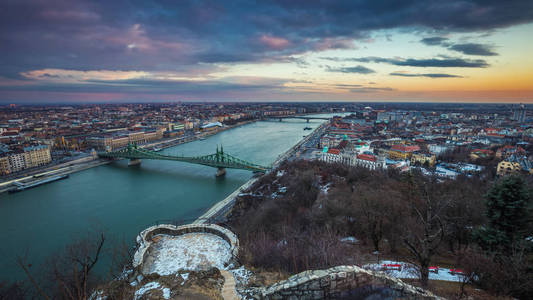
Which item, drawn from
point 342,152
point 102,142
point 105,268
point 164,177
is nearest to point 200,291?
point 105,268

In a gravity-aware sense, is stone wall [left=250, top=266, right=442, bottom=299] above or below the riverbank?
above

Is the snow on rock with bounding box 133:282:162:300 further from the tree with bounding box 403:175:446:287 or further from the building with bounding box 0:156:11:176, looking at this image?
the building with bounding box 0:156:11:176

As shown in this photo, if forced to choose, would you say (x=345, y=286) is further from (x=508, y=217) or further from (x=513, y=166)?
(x=513, y=166)

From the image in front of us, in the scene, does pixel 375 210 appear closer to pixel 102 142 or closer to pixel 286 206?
pixel 286 206

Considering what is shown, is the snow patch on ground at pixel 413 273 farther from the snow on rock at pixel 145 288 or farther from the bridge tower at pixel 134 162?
the bridge tower at pixel 134 162

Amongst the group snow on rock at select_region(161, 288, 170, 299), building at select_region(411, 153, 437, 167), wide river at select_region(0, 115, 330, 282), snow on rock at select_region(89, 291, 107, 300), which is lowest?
wide river at select_region(0, 115, 330, 282)

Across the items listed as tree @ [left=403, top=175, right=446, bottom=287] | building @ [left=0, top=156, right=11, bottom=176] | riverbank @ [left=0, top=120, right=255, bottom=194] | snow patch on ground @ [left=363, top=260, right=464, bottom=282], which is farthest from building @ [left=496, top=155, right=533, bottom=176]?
building @ [left=0, top=156, right=11, bottom=176]
